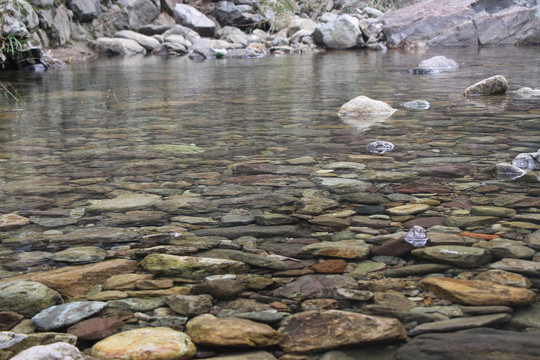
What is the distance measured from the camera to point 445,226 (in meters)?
2.13

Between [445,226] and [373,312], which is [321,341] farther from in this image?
[445,226]

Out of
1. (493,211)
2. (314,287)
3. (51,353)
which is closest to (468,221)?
(493,211)

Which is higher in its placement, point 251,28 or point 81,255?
point 251,28

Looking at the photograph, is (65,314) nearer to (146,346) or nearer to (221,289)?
(146,346)

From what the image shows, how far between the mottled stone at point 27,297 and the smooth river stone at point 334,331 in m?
0.70

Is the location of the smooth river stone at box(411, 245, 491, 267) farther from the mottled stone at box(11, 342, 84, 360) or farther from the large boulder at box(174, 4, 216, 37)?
the large boulder at box(174, 4, 216, 37)

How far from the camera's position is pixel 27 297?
→ 1622 mm

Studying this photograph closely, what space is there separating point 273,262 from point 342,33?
1815cm

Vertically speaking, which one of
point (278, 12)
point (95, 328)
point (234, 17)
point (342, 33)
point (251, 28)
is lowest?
point (95, 328)

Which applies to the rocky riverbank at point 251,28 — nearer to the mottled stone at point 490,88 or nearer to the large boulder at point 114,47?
the large boulder at point 114,47

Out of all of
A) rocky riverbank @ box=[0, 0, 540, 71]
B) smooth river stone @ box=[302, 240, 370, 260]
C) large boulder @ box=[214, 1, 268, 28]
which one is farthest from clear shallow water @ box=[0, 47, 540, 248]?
large boulder @ box=[214, 1, 268, 28]

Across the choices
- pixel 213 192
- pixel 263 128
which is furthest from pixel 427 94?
pixel 213 192

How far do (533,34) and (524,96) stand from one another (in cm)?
1338

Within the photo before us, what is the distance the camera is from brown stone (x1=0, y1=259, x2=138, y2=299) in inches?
67.5
